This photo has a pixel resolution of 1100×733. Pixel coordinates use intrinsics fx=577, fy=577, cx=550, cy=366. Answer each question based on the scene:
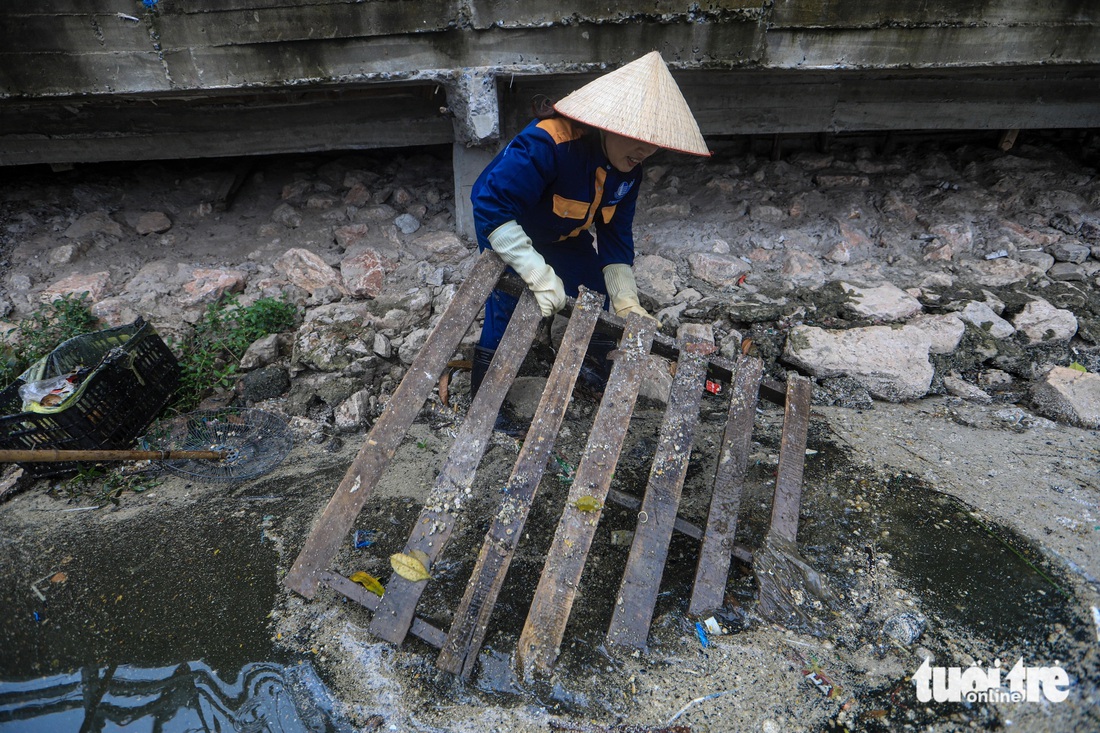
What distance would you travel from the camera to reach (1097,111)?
3475 millimetres

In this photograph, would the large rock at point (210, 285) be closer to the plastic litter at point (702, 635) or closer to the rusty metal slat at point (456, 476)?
the rusty metal slat at point (456, 476)

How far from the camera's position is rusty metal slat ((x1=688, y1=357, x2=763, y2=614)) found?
1.79 meters

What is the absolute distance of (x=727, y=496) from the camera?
6.44ft

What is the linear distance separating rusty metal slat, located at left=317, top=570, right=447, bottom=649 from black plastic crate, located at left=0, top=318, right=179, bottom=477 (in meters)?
1.48

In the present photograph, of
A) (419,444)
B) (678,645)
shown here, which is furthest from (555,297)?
(678,645)

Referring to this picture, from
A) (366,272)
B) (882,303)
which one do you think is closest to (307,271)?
(366,272)

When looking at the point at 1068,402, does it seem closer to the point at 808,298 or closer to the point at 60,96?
the point at 808,298

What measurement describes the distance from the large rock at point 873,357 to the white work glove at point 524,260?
1427mm

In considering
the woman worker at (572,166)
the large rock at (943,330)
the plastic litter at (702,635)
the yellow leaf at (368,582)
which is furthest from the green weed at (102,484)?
the large rock at (943,330)

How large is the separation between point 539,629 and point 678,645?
1.40ft

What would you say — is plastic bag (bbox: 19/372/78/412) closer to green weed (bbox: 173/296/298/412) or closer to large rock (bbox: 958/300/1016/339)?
green weed (bbox: 173/296/298/412)

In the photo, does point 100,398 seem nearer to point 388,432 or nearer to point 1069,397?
point 388,432

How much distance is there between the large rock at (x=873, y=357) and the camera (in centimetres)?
278

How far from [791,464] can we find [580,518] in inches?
32.1
